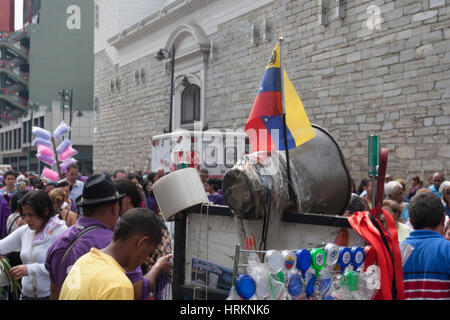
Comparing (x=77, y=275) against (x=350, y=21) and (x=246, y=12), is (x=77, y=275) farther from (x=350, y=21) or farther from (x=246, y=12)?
(x=246, y=12)

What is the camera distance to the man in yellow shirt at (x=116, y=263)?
7.59 ft

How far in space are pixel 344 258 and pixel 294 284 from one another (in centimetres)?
35

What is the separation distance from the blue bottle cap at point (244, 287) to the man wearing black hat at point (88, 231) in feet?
3.92

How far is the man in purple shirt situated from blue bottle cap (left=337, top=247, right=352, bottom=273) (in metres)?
1.10

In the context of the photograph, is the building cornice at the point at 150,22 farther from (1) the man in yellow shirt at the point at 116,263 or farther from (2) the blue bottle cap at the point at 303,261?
(2) the blue bottle cap at the point at 303,261

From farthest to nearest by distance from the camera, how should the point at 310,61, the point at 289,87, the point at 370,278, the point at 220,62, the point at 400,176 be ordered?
the point at 220,62
the point at 310,61
the point at 400,176
the point at 289,87
the point at 370,278

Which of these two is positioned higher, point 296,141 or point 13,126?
point 13,126

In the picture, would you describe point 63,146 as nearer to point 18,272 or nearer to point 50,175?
point 50,175

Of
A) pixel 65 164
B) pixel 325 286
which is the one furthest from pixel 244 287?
pixel 65 164

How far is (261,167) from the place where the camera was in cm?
351

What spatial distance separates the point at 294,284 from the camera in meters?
2.64

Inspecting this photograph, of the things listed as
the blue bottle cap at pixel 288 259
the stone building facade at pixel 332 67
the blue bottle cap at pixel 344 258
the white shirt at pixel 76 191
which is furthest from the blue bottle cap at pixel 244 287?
the stone building facade at pixel 332 67

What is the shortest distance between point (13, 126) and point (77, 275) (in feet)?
189

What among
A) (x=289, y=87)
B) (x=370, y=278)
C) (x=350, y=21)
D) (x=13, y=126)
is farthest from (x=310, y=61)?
(x=13, y=126)
